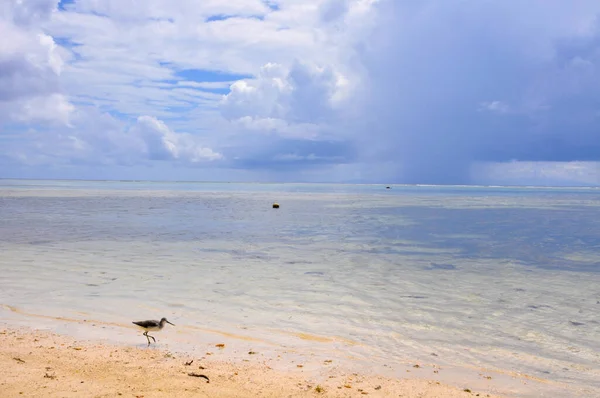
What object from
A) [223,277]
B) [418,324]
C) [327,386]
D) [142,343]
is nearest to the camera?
[327,386]

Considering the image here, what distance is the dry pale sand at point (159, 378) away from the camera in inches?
309

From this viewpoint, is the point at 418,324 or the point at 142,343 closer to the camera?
the point at 142,343

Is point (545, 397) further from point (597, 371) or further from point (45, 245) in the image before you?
point (45, 245)

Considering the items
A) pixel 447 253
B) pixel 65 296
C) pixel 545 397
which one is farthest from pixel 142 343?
pixel 447 253

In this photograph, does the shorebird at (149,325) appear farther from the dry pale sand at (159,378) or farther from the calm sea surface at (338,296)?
the dry pale sand at (159,378)

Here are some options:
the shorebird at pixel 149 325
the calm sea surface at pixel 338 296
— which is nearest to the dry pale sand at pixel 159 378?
the shorebird at pixel 149 325

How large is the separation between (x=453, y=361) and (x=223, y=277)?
1087 cm

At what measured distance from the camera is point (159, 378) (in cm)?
846

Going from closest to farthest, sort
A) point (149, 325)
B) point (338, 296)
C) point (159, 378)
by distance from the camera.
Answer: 1. point (159, 378)
2. point (149, 325)
3. point (338, 296)

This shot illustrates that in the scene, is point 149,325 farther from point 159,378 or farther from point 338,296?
point 338,296

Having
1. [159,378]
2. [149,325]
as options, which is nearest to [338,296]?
[149,325]

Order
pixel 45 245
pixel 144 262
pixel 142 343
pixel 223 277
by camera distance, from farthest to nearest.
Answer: pixel 45 245 < pixel 144 262 < pixel 223 277 < pixel 142 343

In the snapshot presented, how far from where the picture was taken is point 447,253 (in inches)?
1059

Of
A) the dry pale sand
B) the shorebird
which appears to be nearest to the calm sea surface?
the shorebird
